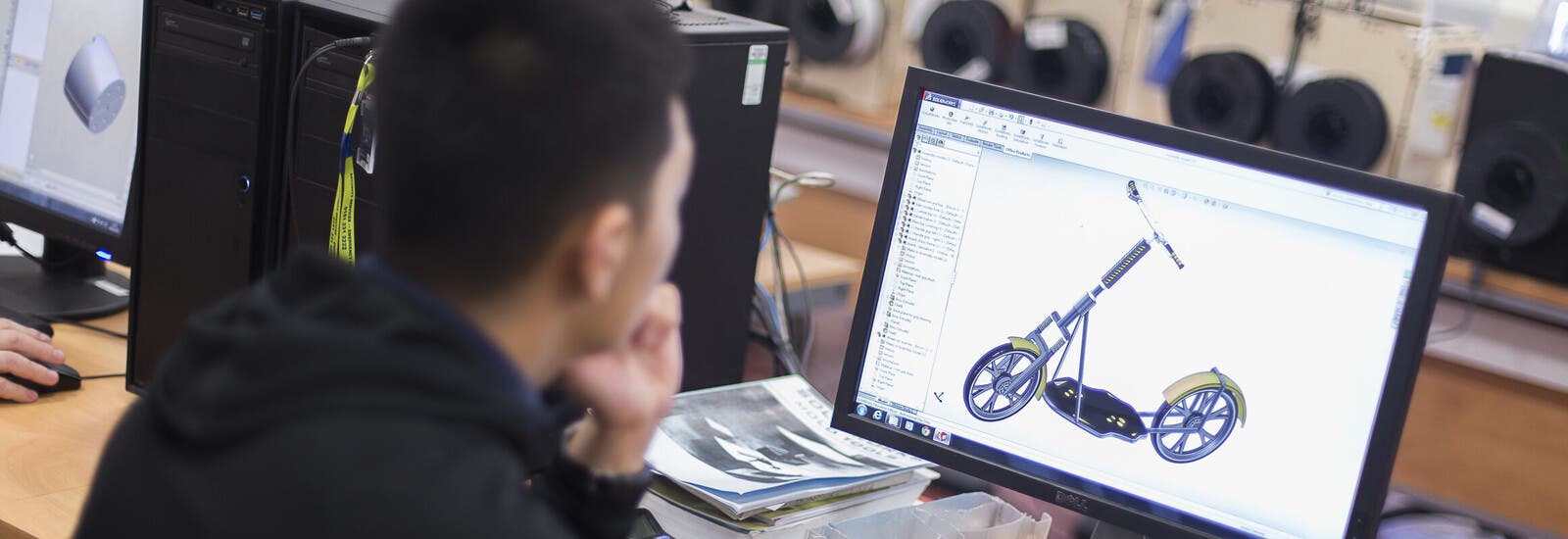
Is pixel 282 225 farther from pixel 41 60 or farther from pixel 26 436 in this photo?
pixel 41 60

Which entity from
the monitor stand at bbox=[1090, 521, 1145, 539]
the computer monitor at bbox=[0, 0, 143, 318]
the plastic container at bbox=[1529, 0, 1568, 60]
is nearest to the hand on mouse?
the computer monitor at bbox=[0, 0, 143, 318]

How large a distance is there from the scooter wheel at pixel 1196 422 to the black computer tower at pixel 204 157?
0.81 meters

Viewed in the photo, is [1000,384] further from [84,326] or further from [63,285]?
[63,285]

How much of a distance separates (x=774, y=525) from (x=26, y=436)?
692mm

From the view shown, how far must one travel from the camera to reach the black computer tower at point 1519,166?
2.53 metres

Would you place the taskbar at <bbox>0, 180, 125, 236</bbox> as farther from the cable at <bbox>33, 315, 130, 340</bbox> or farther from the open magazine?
the open magazine

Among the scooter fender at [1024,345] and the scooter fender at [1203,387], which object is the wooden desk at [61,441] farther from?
the scooter fender at [1203,387]

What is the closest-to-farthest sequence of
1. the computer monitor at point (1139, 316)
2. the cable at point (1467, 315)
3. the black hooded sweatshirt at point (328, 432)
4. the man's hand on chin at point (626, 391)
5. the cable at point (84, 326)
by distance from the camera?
the black hooded sweatshirt at point (328, 432)
the man's hand on chin at point (626, 391)
the computer monitor at point (1139, 316)
the cable at point (84, 326)
the cable at point (1467, 315)

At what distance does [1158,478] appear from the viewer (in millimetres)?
1044

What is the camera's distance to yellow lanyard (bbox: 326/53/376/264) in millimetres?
1117

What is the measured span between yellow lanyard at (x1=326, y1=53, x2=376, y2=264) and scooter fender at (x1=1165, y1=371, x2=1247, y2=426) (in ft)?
2.24

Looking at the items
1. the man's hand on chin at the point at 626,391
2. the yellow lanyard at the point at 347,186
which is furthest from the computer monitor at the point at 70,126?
the man's hand on chin at the point at 626,391

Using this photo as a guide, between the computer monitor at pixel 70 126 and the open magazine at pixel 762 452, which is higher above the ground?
the computer monitor at pixel 70 126

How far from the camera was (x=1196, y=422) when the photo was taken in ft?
3.37
